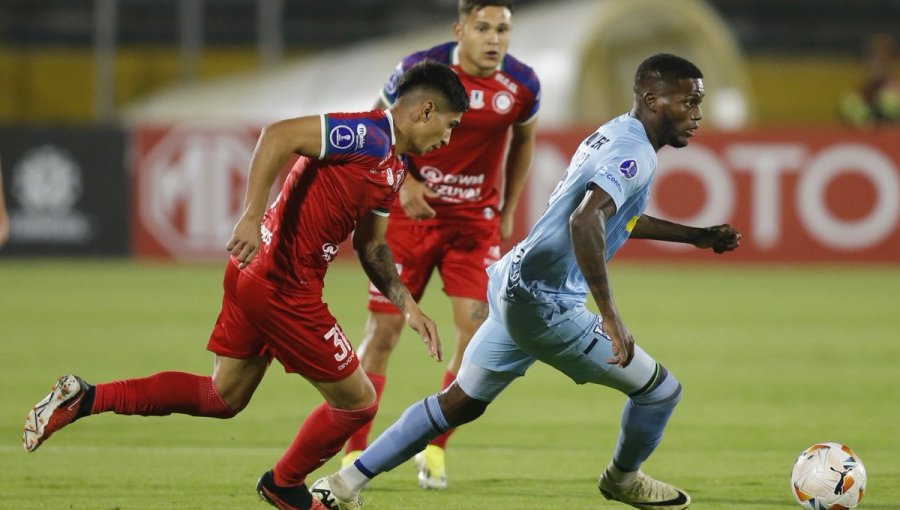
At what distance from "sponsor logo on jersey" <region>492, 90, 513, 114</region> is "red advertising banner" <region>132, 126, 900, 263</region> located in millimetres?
12368

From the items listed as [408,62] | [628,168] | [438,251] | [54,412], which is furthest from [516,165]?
[54,412]

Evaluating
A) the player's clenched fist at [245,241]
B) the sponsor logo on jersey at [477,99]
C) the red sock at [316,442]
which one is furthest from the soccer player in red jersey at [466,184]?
the player's clenched fist at [245,241]

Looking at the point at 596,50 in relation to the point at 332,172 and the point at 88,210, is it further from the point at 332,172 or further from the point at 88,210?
the point at 332,172

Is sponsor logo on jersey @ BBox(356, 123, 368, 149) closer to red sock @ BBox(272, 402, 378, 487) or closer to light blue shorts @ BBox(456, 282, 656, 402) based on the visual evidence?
light blue shorts @ BBox(456, 282, 656, 402)

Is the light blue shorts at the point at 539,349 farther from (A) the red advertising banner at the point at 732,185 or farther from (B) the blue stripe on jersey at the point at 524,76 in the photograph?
(A) the red advertising banner at the point at 732,185

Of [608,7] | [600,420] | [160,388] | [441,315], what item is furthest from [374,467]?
[608,7]

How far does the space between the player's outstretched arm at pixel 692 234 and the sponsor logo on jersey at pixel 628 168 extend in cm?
74

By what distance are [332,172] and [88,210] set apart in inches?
619

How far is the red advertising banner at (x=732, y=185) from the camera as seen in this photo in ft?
67.1

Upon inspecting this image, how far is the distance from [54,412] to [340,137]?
1.70m

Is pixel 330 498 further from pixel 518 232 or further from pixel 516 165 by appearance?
pixel 518 232

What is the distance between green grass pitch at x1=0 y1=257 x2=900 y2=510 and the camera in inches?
276

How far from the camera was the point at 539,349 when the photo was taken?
602 cm

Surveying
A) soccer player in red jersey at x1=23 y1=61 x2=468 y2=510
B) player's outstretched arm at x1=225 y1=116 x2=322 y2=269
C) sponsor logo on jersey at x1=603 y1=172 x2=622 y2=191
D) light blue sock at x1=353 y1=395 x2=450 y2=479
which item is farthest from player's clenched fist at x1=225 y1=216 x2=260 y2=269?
sponsor logo on jersey at x1=603 y1=172 x2=622 y2=191
